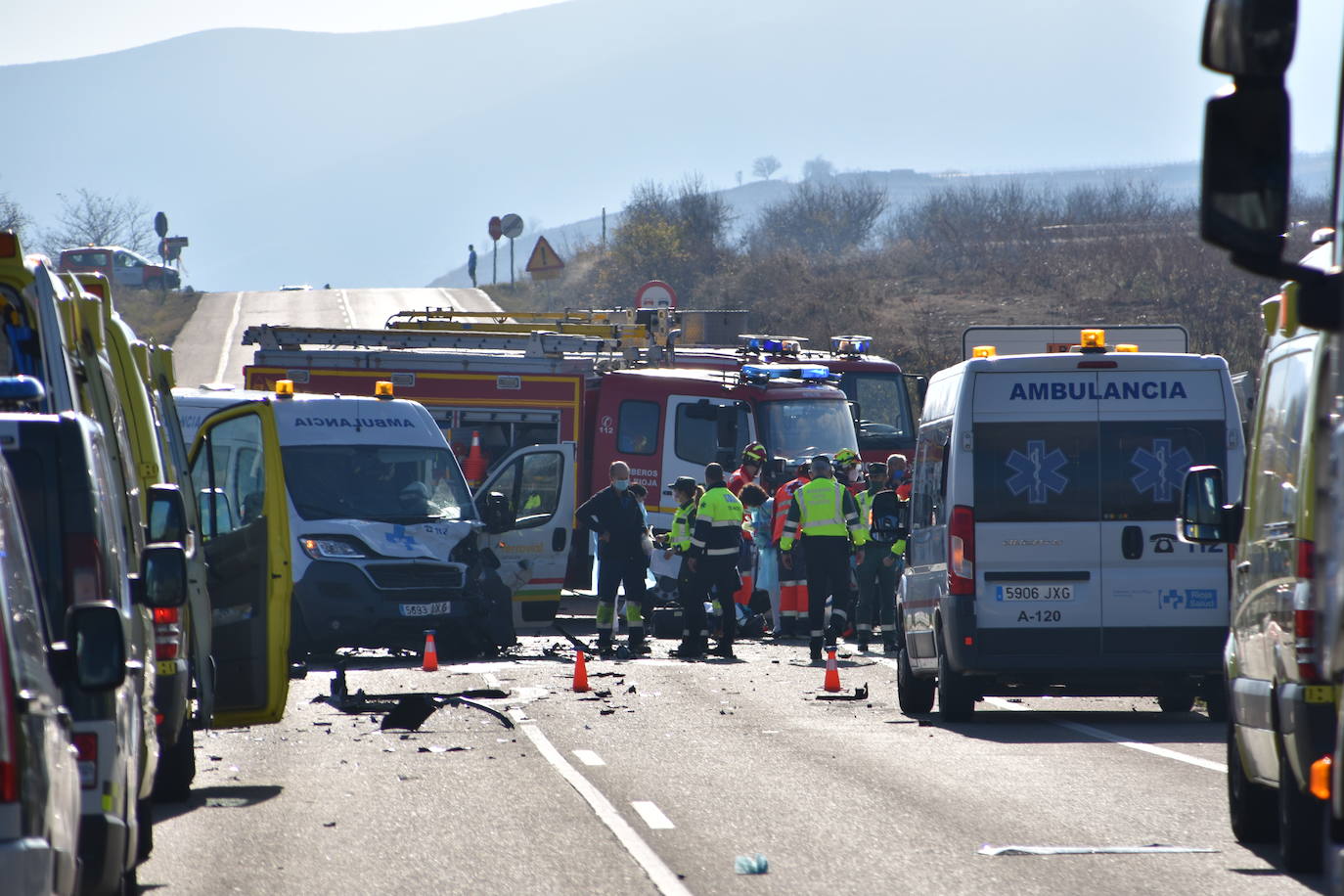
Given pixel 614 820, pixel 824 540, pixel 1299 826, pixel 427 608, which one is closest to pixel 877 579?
pixel 824 540

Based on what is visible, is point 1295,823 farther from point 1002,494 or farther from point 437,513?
point 437,513

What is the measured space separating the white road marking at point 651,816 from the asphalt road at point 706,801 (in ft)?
0.07

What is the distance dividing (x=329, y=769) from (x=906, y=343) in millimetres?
38254

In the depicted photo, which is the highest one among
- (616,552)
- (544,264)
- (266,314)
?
(544,264)

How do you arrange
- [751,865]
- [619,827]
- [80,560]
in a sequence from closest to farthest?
[80,560] < [751,865] < [619,827]

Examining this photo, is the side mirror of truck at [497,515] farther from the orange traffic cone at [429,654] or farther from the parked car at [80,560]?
the parked car at [80,560]

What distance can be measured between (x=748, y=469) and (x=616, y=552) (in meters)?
2.43

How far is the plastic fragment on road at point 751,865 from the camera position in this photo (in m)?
7.63

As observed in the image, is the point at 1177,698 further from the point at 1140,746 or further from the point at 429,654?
the point at 429,654

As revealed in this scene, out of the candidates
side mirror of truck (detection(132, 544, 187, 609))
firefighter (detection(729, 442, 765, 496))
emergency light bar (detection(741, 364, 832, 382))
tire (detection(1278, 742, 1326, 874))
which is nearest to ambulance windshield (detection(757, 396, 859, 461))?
emergency light bar (detection(741, 364, 832, 382))

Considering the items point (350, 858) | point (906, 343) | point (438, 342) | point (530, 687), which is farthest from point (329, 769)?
point (906, 343)

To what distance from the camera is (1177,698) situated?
1417 centimetres

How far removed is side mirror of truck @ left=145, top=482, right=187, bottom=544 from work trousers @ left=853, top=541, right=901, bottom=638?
491 inches

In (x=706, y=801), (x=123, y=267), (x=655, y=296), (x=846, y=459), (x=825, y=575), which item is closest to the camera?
(x=706, y=801)
